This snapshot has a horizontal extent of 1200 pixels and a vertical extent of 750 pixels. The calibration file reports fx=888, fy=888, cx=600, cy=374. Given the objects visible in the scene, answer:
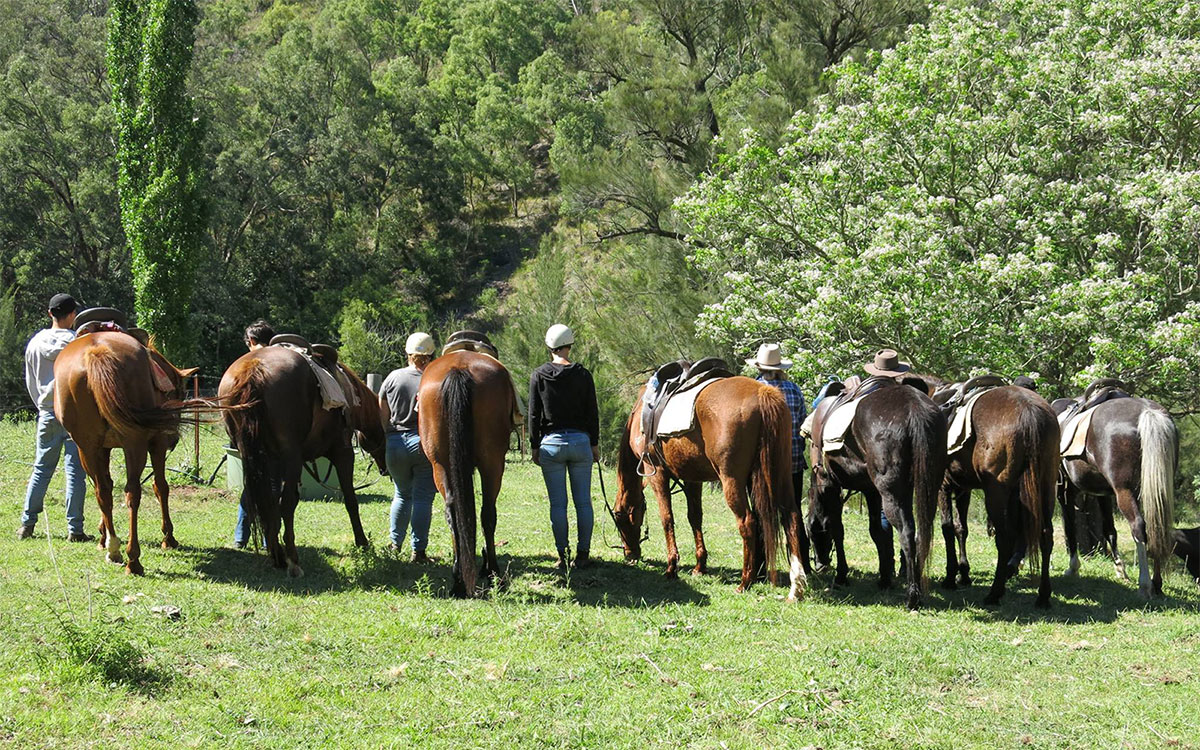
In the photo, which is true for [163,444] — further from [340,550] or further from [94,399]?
[340,550]

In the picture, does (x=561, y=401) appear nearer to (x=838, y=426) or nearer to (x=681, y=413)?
(x=681, y=413)

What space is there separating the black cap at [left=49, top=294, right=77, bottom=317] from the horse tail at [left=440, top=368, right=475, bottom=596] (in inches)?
162

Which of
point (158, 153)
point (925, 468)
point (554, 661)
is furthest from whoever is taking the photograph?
point (158, 153)

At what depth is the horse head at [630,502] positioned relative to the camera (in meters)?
9.07

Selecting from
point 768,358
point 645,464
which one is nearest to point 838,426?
point 768,358

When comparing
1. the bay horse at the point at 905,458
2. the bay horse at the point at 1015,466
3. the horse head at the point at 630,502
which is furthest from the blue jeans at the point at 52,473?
the bay horse at the point at 1015,466

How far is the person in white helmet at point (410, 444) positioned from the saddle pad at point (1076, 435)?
21.2 ft

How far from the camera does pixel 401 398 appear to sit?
27.4ft

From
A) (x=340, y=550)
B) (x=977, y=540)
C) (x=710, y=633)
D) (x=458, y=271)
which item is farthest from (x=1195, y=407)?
(x=458, y=271)

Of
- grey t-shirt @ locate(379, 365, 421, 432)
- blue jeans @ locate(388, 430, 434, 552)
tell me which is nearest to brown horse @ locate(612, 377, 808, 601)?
blue jeans @ locate(388, 430, 434, 552)

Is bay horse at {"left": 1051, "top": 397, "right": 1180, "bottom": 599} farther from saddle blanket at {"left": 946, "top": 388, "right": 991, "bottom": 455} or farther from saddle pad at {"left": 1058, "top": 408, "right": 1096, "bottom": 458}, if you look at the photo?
saddle blanket at {"left": 946, "top": 388, "right": 991, "bottom": 455}

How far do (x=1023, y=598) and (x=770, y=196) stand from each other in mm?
10765

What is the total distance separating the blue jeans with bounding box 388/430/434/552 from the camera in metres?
8.31

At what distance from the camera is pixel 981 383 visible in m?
8.81
